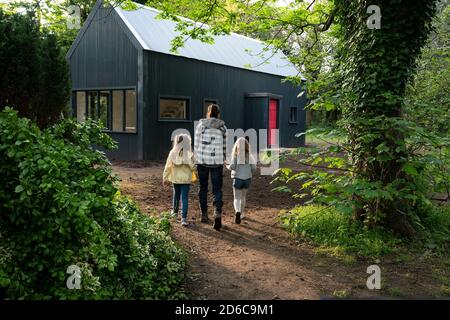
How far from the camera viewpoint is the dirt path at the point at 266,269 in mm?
4445

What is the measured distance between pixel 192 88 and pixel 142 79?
104 inches

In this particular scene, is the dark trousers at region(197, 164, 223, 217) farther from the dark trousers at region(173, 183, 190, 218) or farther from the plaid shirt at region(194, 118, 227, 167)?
the dark trousers at region(173, 183, 190, 218)

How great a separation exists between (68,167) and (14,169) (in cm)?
43

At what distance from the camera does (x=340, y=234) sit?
6273 millimetres

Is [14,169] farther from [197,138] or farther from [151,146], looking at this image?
[151,146]

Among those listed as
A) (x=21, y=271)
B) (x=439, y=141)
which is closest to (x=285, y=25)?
(x=439, y=141)

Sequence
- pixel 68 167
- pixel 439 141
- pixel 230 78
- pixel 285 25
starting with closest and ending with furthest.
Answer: pixel 68 167
pixel 439 141
pixel 285 25
pixel 230 78

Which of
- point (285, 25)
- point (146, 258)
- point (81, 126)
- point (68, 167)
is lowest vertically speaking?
point (146, 258)

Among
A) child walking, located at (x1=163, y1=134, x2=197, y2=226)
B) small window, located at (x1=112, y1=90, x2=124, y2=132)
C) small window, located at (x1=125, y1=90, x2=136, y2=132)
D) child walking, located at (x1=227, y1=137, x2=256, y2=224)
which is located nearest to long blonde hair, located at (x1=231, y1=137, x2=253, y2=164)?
child walking, located at (x1=227, y1=137, x2=256, y2=224)

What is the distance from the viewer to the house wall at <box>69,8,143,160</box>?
1580 cm

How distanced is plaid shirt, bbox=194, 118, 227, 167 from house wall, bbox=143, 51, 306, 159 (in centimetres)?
886

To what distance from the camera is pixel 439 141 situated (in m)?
4.63

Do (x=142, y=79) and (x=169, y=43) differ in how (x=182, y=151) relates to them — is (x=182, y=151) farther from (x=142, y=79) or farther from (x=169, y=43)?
(x=169, y=43)

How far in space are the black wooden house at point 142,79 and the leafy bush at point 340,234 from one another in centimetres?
899
